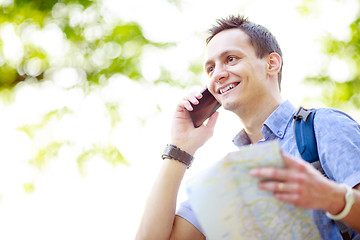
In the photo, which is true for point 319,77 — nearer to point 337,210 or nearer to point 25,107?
point 25,107

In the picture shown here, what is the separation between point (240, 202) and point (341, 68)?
500 cm

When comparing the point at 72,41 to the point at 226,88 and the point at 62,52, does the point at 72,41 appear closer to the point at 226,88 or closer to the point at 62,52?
the point at 62,52

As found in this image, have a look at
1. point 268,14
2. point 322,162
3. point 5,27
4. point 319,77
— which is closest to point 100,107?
point 5,27

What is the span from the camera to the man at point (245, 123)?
4.40ft

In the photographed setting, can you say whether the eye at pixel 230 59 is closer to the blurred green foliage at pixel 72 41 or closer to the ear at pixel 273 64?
the ear at pixel 273 64

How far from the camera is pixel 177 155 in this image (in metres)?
1.94

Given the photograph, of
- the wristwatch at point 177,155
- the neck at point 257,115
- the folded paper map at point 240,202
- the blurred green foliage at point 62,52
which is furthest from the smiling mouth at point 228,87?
the blurred green foliage at point 62,52

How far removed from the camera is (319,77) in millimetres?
5648

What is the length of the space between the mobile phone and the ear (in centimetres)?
34

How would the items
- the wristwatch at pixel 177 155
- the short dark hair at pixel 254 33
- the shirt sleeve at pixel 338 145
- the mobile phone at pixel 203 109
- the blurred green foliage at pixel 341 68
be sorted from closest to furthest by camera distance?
1. the shirt sleeve at pixel 338 145
2. the wristwatch at pixel 177 155
3. the short dark hair at pixel 254 33
4. the mobile phone at pixel 203 109
5. the blurred green foliage at pixel 341 68

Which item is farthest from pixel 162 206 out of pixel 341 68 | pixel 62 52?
pixel 341 68

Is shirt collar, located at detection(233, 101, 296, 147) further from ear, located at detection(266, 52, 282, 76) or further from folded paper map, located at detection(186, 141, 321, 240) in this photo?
folded paper map, located at detection(186, 141, 321, 240)

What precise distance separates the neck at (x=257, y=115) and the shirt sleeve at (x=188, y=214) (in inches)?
18.7

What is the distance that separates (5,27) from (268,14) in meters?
3.51
